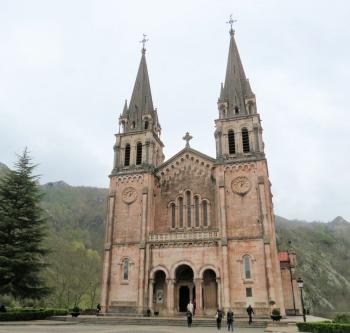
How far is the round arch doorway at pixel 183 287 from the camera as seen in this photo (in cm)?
3638

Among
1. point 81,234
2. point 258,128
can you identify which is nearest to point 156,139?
point 258,128

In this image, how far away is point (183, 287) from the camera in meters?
36.9

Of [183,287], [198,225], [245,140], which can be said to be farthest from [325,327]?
[245,140]

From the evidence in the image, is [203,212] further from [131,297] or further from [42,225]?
[42,225]

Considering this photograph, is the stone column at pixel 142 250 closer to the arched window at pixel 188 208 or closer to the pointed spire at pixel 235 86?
the arched window at pixel 188 208

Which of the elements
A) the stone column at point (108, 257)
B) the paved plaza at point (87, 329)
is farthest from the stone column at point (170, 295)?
the paved plaza at point (87, 329)

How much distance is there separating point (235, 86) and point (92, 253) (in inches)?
1713

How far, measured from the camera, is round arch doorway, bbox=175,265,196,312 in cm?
3638

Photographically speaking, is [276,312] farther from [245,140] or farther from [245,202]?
[245,140]

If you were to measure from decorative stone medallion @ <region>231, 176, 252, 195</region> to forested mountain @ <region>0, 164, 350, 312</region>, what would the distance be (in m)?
21.0

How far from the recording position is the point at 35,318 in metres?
30.0

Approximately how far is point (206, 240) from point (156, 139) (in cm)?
1622


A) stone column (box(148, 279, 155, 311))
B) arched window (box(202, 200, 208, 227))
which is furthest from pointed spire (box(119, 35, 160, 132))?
stone column (box(148, 279, 155, 311))

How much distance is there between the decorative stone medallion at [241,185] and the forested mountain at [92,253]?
2098 cm
